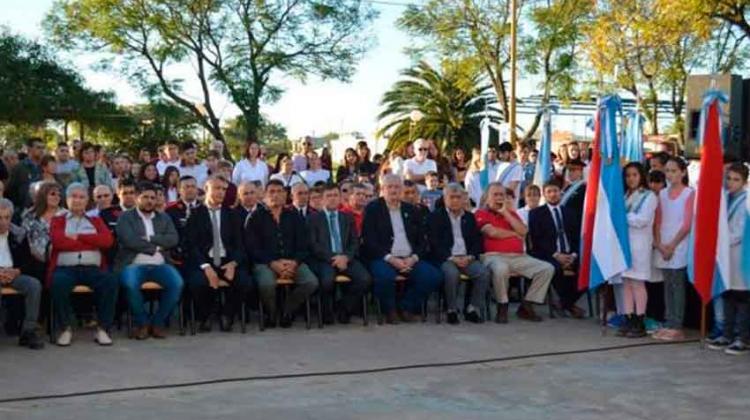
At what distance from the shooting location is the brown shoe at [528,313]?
9.34 m

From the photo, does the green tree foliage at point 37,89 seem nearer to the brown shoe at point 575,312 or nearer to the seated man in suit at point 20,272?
the seated man in suit at point 20,272

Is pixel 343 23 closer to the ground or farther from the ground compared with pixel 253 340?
farther from the ground

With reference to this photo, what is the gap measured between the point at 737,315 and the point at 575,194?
2.74 m

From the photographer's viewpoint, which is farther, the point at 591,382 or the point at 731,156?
the point at 731,156

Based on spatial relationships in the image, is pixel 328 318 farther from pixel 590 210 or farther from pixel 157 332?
pixel 590 210

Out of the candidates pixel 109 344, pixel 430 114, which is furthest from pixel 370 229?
pixel 430 114

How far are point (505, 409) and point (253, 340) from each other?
2891 millimetres

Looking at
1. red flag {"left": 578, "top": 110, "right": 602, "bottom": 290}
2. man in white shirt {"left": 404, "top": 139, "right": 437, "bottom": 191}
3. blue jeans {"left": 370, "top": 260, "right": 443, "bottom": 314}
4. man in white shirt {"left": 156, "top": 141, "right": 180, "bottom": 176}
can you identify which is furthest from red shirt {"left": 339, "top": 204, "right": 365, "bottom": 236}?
man in white shirt {"left": 156, "top": 141, "right": 180, "bottom": 176}

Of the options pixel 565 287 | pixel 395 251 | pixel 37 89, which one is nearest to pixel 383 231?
pixel 395 251

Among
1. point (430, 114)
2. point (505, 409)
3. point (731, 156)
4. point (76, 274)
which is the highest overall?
point (430, 114)

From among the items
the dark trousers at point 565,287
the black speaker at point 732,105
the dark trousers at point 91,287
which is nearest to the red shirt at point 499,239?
the dark trousers at point 565,287

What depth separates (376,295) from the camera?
9.00 m

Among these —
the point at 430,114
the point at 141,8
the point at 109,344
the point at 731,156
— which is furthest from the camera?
the point at 430,114

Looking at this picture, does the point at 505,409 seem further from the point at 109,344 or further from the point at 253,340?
the point at 109,344
